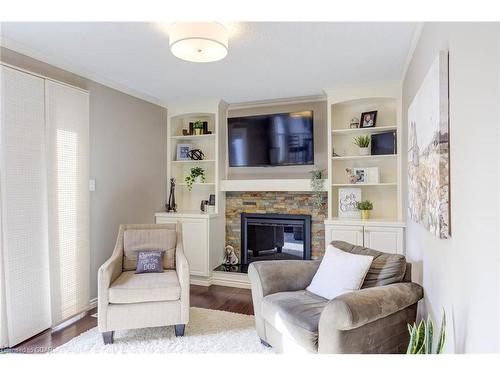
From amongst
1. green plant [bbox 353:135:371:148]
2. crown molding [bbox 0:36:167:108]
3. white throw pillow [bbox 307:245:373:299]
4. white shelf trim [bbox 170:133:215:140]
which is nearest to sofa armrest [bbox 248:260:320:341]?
white throw pillow [bbox 307:245:373:299]

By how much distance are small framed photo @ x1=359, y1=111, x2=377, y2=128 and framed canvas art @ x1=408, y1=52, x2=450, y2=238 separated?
1.38 metres

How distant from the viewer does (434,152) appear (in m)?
1.52

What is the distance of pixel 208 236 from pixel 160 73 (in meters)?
1.94

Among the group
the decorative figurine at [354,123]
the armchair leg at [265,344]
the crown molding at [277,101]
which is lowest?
the armchair leg at [265,344]

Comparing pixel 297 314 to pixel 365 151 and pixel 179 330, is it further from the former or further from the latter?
pixel 365 151

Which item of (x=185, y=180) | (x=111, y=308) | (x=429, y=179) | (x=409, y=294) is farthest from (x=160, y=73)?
(x=409, y=294)

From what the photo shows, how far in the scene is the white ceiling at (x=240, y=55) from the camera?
2.13m

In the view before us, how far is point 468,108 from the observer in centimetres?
115

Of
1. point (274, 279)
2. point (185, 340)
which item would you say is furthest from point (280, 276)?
point (185, 340)

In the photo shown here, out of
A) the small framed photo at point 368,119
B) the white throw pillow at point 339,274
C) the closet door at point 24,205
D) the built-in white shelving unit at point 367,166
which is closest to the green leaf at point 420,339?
the white throw pillow at point 339,274

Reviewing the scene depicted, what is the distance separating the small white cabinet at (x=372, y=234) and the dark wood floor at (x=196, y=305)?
1200 millimetres

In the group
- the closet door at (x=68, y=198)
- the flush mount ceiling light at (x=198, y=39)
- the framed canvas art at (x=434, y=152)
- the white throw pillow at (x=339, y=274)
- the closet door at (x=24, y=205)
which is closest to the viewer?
the framed canvas art at (x=434, y=152)

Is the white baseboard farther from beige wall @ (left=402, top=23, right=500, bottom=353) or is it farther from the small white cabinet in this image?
beige wall @ (left=402, top=23, right=500, bottom=353)

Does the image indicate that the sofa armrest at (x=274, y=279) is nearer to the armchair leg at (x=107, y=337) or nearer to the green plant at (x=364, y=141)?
the armchair leg at (x=107, y=337)
